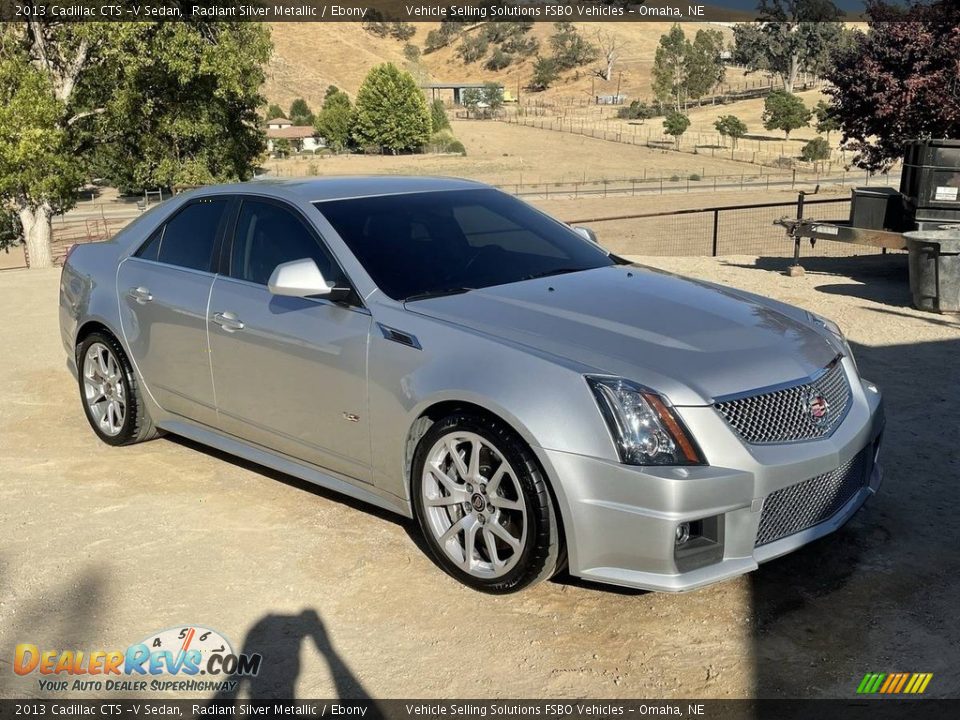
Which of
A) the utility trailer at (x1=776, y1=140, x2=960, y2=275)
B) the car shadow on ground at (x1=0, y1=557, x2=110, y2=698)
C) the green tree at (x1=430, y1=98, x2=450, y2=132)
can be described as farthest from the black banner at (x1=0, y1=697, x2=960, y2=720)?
the green tree at (x1=430, y1=98, x2=450, y2=132)

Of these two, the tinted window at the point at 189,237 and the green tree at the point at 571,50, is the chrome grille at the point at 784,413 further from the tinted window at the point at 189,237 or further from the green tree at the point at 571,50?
the green tree at the point at 571,50

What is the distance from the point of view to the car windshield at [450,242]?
4.62 meters

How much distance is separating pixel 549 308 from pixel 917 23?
16108mm

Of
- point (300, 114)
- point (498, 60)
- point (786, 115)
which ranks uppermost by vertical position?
point (498, 60)

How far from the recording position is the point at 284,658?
3.66 m

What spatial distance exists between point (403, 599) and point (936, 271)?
345 inches

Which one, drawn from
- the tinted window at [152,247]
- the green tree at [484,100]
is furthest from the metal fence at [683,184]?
the green tree at [484,100]

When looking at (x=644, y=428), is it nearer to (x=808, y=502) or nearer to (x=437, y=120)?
(x=808, y=502)

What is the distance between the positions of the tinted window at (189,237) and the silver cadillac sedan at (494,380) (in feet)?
0.07

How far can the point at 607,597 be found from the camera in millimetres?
4094

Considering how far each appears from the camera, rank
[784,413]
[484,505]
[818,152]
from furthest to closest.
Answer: [818,152] → [484,505] → [784,413]

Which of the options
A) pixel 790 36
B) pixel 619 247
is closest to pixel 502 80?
pixel 790 36

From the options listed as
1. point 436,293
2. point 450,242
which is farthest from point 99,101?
point 436,293

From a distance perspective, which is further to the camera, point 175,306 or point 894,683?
point 175,306
